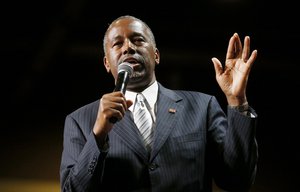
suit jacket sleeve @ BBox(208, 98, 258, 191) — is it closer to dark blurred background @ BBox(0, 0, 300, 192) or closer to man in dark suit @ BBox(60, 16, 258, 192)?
man in dark suit @ BBox(60, 16, 258, 192)

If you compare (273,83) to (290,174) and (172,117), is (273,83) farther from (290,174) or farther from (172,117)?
(172,117)

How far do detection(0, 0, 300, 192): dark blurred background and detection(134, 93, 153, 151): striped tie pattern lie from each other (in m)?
1.80

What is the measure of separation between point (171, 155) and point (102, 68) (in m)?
2.39

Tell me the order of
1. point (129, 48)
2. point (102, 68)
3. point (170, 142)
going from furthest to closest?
point (102, 68)
point (129, 48)
point (170, 142)

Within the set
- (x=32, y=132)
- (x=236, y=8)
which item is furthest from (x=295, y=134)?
(x=32, y=132)

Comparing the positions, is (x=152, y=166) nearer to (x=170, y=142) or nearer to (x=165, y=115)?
(x=170, y=142)

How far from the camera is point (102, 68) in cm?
385

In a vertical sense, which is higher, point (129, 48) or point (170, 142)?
point (129, 48)

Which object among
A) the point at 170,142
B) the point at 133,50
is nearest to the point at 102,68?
the point at 133,50

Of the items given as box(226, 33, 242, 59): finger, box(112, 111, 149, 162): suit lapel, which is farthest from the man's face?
box(226, 33, 242, 59): finger

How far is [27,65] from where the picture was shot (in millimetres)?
3791

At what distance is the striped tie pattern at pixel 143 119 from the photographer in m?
1.63

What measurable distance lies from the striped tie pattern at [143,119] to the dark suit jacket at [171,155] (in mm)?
35

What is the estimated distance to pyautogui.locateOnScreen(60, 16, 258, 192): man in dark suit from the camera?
4.81ft
